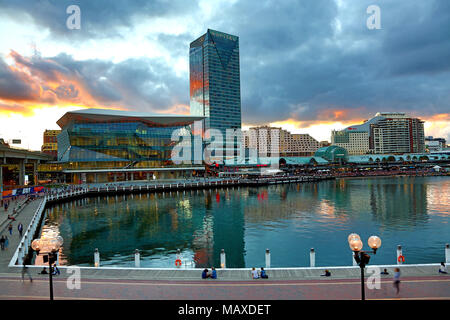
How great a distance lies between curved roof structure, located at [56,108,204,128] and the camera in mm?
107875

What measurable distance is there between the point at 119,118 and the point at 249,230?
296ft

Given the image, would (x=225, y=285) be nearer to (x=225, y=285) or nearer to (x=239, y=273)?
(x=225, y=285)

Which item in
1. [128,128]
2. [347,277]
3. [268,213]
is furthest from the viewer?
[128,128]

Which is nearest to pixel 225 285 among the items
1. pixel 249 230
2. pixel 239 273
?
pixel 239 273

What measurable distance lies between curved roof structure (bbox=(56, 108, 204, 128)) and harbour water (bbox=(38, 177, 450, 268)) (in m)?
53.9

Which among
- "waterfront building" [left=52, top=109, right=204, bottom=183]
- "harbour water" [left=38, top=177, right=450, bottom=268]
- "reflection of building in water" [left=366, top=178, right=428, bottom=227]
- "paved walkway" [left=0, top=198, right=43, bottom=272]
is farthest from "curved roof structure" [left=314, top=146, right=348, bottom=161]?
"paved walkway" [left=0, top=198, right=43, bottom=272]

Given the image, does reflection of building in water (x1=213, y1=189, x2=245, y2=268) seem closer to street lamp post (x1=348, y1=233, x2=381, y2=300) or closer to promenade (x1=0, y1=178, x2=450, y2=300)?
promenade (x1=0, y1=178, x2=450, y2=300)

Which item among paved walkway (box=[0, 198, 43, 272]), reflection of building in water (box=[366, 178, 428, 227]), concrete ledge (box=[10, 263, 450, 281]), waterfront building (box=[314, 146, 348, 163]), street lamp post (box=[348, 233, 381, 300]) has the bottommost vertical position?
reflection of building in water (box=[366, 178, 428, 227])

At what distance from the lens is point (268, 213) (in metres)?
51.8

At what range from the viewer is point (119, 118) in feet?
374
